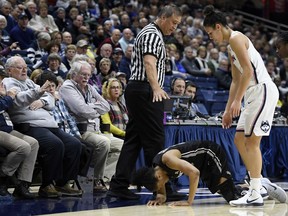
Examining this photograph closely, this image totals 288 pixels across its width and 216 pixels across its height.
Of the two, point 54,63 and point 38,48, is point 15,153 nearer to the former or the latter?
point 54,63

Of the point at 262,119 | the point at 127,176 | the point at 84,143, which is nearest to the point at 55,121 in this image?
the point at 84,143

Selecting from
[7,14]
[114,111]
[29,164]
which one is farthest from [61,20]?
[29,164]

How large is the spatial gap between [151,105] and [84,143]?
122 centimetres

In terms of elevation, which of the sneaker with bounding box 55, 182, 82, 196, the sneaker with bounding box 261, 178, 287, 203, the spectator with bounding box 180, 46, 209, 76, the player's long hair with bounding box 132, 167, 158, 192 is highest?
the spectator with bounding box 180, 46, 209, 76

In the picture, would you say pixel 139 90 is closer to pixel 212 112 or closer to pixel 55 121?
pixel 55 121

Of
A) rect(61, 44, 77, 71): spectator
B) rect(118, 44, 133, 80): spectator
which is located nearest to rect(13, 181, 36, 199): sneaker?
rect(61, 44, 77, 71): spectator

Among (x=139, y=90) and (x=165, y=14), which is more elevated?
(x=165, y=14)

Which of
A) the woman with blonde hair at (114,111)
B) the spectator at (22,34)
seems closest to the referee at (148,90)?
the woman with blonde hair at (114,111)

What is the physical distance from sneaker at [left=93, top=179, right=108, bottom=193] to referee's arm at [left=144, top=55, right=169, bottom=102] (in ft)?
5.33

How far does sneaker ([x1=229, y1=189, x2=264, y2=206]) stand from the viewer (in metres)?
5.64

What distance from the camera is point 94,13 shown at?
1470 centimetres

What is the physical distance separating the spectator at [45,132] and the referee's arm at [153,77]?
100 cm

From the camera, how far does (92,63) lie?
895 cm

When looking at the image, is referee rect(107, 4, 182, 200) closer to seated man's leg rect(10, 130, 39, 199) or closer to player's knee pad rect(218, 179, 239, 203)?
player's knee pad rect(218, 179, 239, 203)
